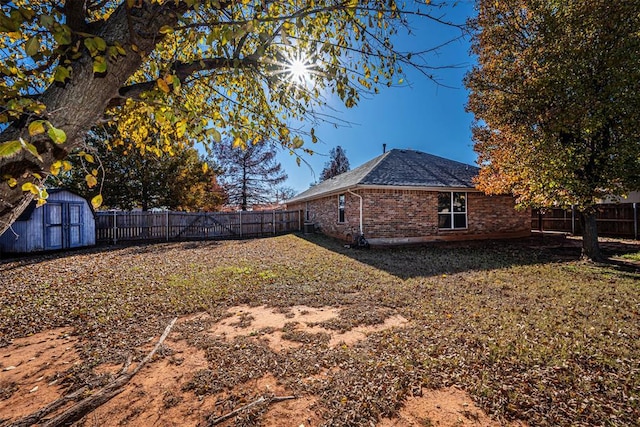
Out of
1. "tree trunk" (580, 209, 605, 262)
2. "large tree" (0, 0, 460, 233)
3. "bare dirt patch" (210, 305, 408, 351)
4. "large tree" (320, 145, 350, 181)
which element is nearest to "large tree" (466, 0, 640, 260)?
"tree trunk" (580, 209, 605, 262)

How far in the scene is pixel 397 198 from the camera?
12.1 metres

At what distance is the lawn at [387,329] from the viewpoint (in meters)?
2.69

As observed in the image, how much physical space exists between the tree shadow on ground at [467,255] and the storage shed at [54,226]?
11052mm

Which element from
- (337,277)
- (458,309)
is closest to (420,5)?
(458,309)

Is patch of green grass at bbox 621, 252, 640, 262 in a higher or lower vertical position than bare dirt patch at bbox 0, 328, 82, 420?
higher

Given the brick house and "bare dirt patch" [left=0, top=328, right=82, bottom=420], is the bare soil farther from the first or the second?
the brick house

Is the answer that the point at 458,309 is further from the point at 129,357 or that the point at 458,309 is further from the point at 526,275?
the point at 129,357

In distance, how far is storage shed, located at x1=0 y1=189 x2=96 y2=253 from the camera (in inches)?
403

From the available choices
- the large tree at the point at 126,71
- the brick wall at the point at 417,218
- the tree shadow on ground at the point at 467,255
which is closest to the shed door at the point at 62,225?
the large tree at the point at 126,71

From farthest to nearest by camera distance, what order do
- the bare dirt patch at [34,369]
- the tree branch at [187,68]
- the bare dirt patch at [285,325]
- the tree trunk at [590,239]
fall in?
the tree trunk at [590,239], the bare dirt patch at [285,325], the bare dirt patch at [34,369], the tree branch at [187,68]

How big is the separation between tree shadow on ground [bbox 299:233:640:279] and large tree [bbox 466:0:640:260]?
1.57m

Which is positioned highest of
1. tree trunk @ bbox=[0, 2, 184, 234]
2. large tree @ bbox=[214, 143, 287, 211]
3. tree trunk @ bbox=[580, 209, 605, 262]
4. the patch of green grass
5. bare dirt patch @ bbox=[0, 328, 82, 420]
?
large tree @ bbox=[214, 143, 287, 211]

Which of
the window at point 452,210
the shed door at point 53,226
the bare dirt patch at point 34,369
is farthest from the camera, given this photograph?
the window at point 452,210

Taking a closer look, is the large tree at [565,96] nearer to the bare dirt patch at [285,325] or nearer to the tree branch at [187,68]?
the tree branch at [187,68]
